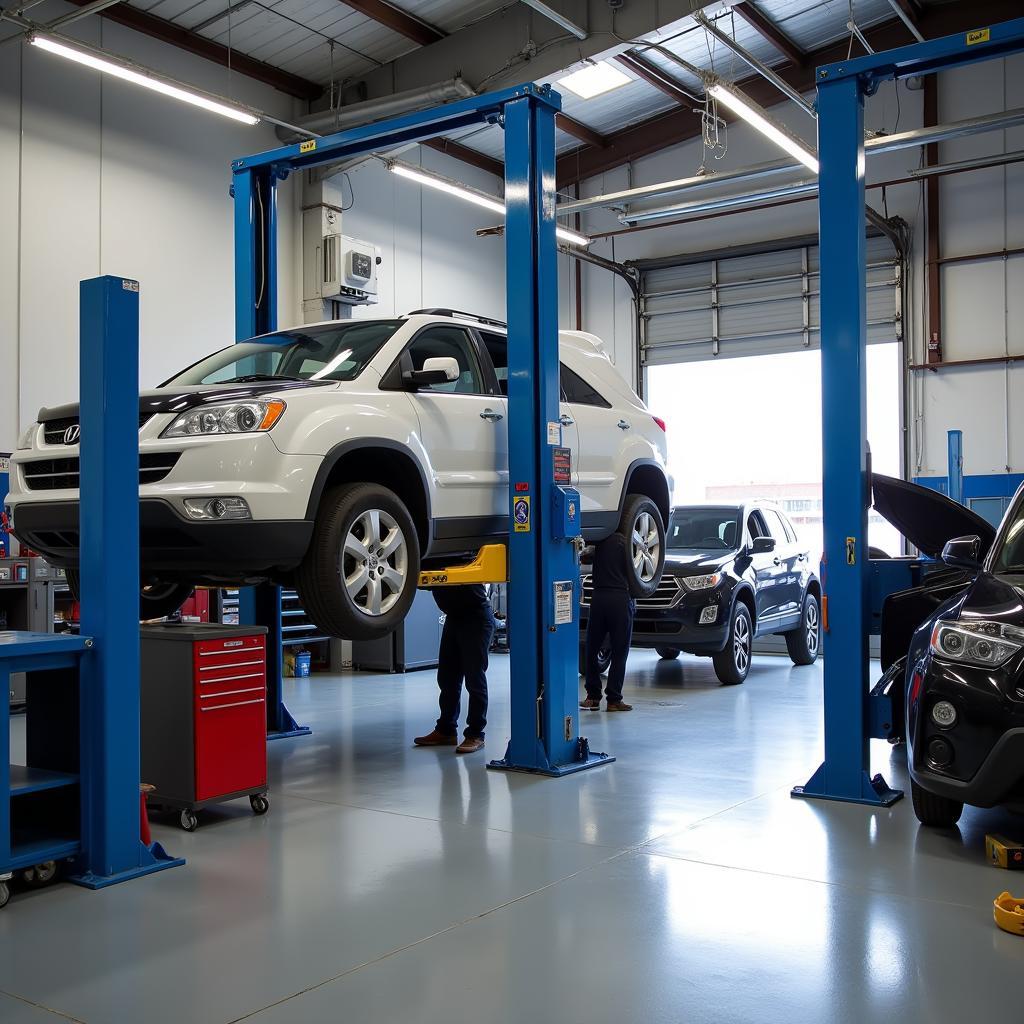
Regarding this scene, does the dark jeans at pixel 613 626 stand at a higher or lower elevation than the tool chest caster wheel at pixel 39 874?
higher

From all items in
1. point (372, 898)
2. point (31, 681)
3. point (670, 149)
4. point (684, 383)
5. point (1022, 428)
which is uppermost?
point (670, 149)

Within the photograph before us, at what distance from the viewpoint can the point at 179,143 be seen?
11.3 meters

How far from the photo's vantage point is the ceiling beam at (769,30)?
40.9ft

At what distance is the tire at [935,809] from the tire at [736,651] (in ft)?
15.4

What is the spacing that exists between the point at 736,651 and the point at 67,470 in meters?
6.34

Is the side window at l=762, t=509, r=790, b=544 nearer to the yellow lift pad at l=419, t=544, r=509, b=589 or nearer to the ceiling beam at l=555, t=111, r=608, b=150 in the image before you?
the yellow lift pad at l=419, t=544, r=509, b=589

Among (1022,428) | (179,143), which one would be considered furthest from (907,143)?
(179,143)

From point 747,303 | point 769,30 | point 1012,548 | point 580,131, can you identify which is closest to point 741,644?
point 1012,548

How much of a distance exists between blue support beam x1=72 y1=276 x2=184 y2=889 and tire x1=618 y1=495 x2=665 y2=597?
3618 millimetres

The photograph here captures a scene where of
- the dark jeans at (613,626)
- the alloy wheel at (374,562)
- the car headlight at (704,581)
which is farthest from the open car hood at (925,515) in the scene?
the car headlight at (704,581)

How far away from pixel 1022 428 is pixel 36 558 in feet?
36.2

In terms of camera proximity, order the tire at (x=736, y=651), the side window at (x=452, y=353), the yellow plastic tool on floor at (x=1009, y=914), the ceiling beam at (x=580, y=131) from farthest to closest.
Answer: the ceiling beam at (x=580, y=131)
the tire at (x=736, y=651)
the side window at (x=452, y=353)
the yellow plastic tool on floor at (x=1009, y=914)

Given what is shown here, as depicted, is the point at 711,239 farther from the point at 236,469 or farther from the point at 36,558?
the point at 236,469

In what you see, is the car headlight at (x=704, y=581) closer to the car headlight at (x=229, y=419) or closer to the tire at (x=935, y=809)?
the tire at (x=935, y=809)
